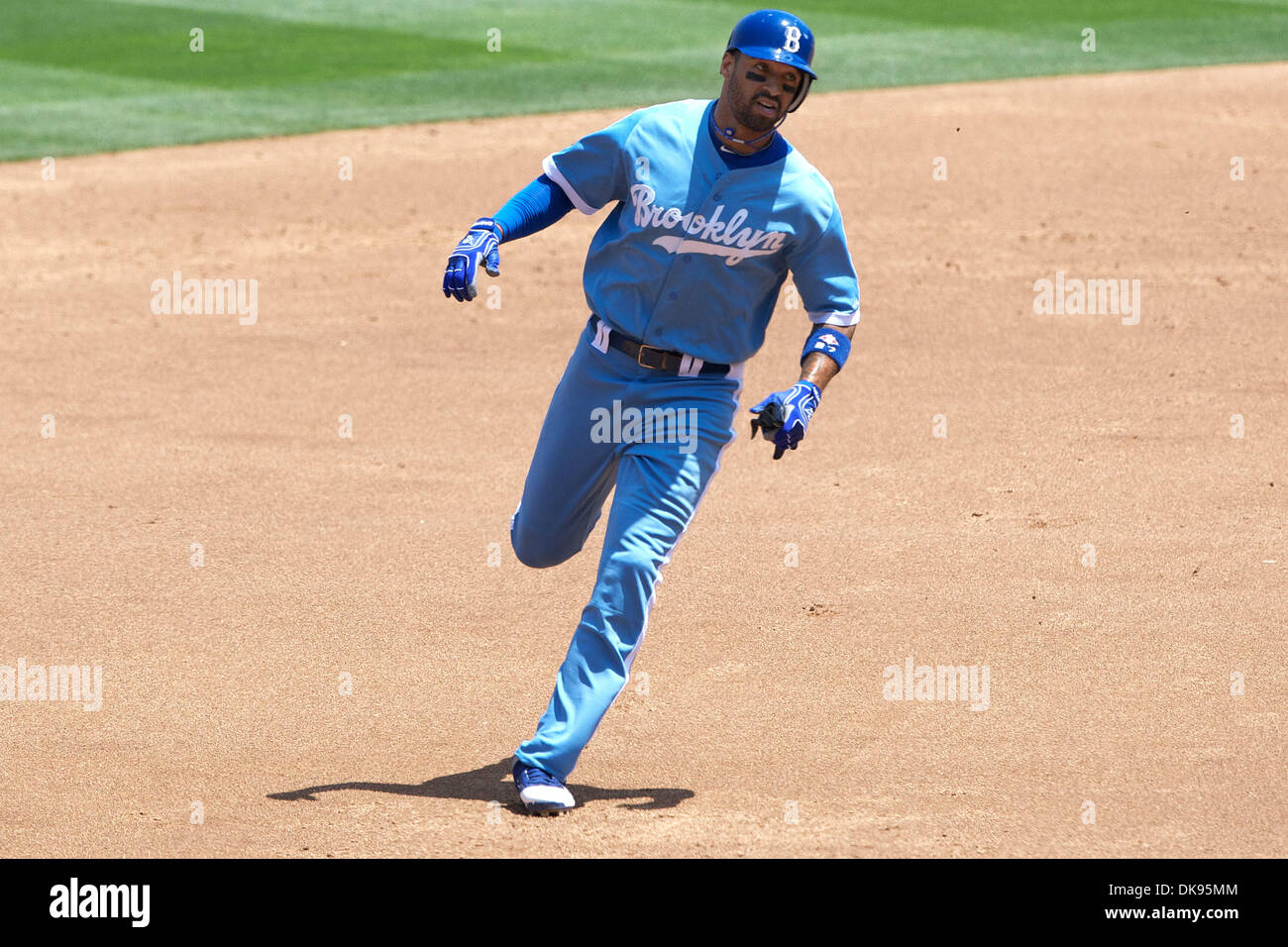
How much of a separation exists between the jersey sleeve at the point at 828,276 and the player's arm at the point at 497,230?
2.51 ft

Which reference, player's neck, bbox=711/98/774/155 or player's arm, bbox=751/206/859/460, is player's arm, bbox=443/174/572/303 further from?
player's arm, bbox=751/206/859/460

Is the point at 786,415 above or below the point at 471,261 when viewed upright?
below

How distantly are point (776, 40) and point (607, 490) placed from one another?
1.47m

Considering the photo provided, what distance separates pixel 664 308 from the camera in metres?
5.03

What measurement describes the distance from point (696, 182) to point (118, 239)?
306 inches

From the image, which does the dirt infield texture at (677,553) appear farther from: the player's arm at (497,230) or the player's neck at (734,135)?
the player's neck at (734,135)

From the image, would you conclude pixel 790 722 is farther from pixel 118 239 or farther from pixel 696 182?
pixel 118 239

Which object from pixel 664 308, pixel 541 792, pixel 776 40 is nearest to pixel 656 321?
pixel 664 308

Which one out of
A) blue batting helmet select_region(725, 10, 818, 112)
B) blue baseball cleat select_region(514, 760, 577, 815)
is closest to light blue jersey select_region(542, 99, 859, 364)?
blue batting helmet select_region(725, 10, 818, 112)

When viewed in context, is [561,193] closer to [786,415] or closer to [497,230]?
[497,230]

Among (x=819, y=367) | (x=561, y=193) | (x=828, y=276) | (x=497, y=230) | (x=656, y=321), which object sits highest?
(x=561, y=193)

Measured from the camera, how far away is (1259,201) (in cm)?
1223

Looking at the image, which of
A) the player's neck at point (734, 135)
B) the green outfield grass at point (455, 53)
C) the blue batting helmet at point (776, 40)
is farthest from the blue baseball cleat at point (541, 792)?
the green outfield grass at point (455, 53)

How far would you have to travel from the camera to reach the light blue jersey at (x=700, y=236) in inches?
195
